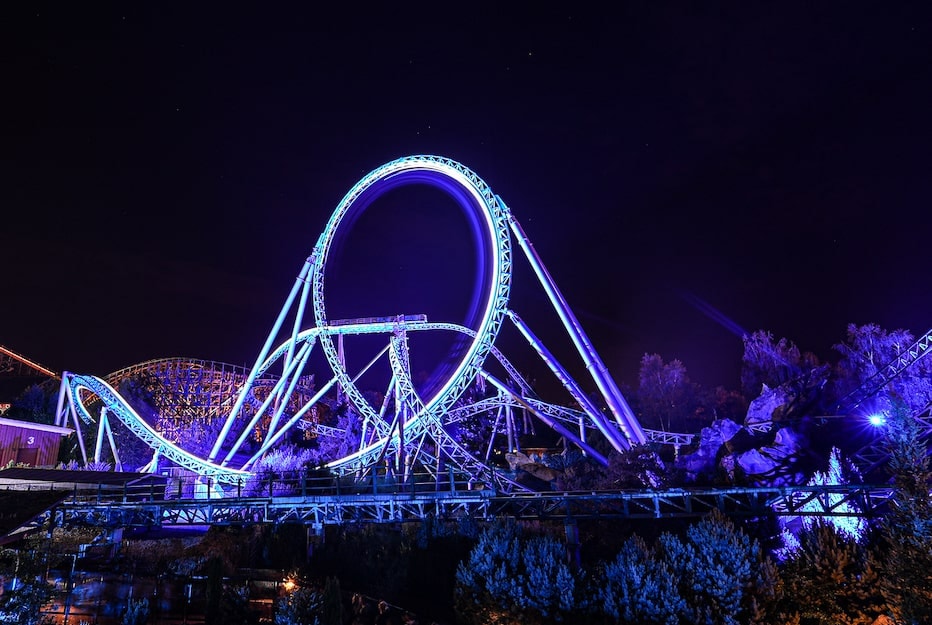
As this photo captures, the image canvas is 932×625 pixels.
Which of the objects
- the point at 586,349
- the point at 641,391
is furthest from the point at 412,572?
the point at 641,391

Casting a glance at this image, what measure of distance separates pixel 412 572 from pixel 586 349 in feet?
33.8

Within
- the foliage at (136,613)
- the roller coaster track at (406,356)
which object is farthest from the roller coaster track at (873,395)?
the foliage at (136,613)

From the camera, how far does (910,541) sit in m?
8.41

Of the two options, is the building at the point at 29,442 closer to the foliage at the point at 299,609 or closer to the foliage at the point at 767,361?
the foliage at the point at 299,609

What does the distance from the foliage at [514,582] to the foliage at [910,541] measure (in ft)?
15.7

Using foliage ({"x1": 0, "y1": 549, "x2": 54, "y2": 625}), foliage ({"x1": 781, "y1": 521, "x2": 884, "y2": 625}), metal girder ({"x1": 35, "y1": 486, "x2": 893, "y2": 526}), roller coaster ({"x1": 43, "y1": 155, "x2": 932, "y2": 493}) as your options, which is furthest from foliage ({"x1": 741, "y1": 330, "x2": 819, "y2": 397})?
foliage ({"x1": 0, "y1": 549, "x2": 54, "y2": 625})

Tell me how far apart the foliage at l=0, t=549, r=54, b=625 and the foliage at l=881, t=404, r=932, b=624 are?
12.8 meters

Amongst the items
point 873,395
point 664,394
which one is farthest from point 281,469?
point 664,394

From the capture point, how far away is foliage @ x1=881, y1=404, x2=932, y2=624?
7934 mm

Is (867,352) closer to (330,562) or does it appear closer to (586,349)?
(586,349)

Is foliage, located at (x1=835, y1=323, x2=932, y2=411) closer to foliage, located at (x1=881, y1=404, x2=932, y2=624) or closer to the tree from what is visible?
the tree

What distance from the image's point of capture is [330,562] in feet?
54.4

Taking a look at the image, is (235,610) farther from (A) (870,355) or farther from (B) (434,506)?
(A) (870,355)

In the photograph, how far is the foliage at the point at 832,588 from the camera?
371 inches
